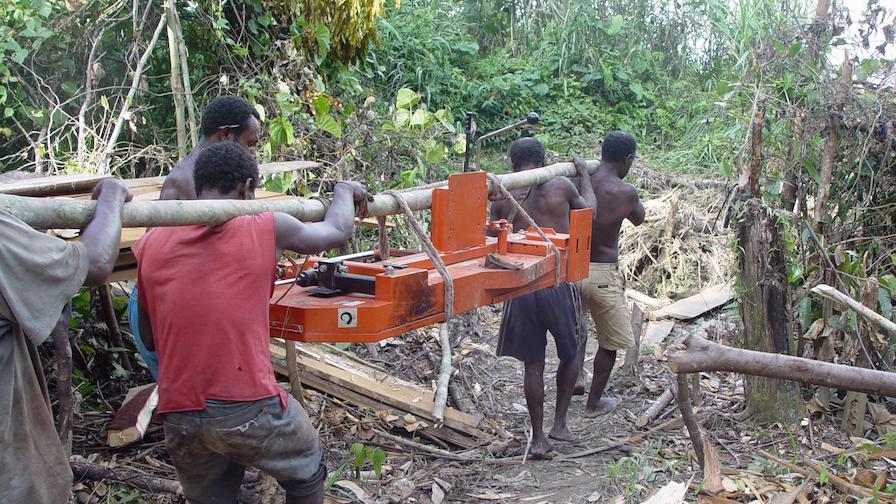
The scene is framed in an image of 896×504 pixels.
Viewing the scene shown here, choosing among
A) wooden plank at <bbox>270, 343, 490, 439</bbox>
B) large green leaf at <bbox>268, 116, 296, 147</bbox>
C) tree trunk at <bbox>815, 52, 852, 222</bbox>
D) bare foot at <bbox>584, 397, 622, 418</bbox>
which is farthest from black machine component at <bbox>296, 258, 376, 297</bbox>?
large green leaf at <bbox>268, 116, 296, 147</bbox>

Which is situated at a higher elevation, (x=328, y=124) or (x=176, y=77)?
(x=176, y=77)

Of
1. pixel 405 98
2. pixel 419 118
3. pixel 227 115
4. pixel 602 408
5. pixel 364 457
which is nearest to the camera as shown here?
pixel 227 115

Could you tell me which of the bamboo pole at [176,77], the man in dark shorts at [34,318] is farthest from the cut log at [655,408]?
the bamboo pole at [176,77]

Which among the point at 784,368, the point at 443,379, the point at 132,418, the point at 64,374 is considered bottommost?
the point at 443,379

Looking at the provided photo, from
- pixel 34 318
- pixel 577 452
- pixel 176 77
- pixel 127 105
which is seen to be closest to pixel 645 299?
pixel 577 452

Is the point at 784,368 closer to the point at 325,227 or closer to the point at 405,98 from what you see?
the point at 325,227

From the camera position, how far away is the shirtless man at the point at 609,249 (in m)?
5.83

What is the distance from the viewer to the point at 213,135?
423cm

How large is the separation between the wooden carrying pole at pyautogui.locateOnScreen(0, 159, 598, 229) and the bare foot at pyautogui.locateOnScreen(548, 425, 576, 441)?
2508 mm

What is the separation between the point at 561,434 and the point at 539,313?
0.90 m

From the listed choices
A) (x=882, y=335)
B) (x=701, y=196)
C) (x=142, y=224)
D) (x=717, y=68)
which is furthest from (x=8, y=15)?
(x=717, y=68)

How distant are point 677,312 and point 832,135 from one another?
3245 mm

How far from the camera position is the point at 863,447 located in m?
4.52

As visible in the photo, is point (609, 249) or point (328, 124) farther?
point (328, 124)
